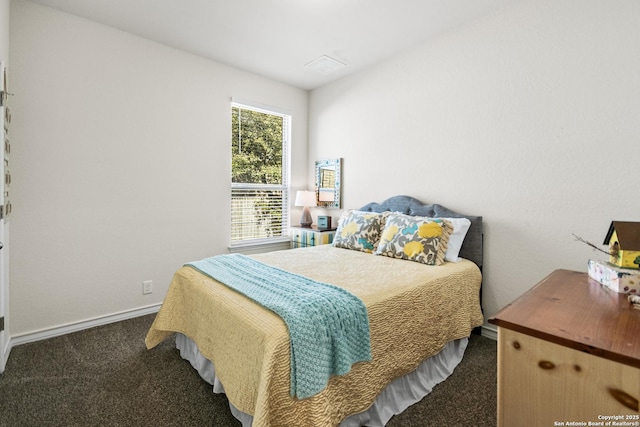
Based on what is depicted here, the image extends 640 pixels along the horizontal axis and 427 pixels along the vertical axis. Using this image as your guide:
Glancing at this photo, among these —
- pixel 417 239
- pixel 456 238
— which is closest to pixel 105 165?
pixel 417 239

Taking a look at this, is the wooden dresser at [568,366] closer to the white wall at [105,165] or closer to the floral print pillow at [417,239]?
the floral print pillow at [417,239]

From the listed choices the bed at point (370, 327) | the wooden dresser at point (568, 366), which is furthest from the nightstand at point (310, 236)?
the wooden dresser at point (568, 366)

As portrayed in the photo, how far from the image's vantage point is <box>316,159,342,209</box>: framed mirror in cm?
381

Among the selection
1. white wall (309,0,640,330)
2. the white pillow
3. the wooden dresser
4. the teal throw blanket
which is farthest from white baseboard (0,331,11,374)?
white wall (309,0,640,330)

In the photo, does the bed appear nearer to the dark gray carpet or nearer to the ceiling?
the dark gray carpet

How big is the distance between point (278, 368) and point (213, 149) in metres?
2.78

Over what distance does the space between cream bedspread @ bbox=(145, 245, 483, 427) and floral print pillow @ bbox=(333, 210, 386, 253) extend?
0.17 meters

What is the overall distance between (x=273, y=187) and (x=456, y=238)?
2366 millimetres

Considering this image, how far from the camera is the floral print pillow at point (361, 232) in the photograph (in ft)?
9.11

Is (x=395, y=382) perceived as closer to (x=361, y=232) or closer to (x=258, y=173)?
(x=361, y=232)

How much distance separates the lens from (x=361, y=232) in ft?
9.28

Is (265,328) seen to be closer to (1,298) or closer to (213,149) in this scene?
(1,298)

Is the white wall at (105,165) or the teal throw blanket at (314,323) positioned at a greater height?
the white wall at (105,165)

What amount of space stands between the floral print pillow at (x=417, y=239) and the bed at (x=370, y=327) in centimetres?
1
